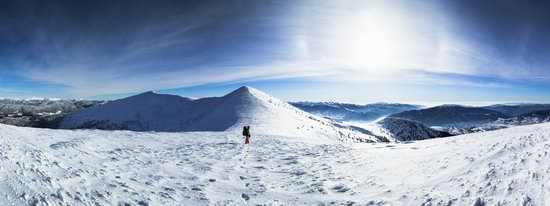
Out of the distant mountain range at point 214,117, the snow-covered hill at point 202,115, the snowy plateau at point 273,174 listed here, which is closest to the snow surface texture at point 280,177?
→ the snowy plateau at point 273,174

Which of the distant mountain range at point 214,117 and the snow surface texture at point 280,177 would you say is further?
the distant mountain range at point 214,117

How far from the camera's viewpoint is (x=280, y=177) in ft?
40.2

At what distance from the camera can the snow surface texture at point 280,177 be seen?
7391 mm

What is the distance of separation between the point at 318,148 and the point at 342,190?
10074 millimetres

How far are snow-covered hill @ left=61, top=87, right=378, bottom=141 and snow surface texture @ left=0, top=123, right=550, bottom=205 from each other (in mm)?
37965

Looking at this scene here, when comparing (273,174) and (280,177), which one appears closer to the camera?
(280,177)

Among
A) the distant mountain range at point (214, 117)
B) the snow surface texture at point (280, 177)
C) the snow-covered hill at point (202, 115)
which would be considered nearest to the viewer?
the snow surface texture at point (280, 177)

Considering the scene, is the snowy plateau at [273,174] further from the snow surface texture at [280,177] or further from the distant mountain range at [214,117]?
the distant mountain range at [214,117]

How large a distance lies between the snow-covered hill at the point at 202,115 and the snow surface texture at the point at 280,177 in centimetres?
3796

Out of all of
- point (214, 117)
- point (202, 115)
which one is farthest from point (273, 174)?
point (202, 115)

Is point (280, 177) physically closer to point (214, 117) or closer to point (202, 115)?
point (214, 117)

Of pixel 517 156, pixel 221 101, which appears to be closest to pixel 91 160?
pixel 517 156

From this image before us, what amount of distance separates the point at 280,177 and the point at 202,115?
6909cm

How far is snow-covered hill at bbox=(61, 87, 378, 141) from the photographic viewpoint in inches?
2456
